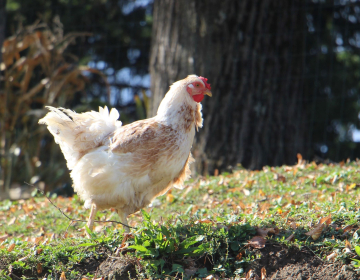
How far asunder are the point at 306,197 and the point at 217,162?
7.80 ft

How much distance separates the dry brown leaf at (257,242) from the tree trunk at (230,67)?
3556 mm

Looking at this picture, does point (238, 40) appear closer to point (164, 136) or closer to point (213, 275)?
point (164, 136)

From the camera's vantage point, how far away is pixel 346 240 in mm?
3236

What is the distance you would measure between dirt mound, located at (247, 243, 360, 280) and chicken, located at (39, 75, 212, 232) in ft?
4.12

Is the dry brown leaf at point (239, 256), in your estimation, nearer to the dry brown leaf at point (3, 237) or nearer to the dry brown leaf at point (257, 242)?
the dry brown leaf at point (257, 242)

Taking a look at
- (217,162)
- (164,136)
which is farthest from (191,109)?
(217,162)

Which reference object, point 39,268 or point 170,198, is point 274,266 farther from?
point 170,198

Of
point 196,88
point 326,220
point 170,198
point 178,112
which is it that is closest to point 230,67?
point 170,198

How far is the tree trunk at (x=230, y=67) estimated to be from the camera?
6.94m

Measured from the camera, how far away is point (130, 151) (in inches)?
157

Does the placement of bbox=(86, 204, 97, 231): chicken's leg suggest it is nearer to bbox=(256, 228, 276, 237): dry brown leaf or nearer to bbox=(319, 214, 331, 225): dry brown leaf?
bbox=(256, 228, 276, 237): dry brown leaf

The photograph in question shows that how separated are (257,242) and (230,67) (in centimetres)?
410

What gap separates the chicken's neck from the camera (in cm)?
418

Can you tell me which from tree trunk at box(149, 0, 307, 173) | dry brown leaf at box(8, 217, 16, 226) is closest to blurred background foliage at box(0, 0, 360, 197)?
tree trunk at box(149, 0, 307, 173)
